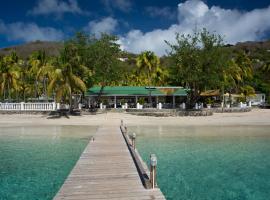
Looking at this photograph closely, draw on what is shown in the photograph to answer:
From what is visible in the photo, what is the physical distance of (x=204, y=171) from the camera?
13.5 meters

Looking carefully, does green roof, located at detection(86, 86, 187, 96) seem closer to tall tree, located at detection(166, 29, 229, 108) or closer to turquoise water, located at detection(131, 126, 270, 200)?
tall tree, located at detection(166, 29, 229, 108)

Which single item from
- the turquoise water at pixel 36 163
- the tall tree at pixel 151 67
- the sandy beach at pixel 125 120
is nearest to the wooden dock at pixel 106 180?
the turquoise water at pixel 36 163

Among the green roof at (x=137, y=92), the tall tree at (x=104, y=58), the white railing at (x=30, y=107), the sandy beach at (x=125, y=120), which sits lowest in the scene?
the sandy beach at (x=125, y=120)

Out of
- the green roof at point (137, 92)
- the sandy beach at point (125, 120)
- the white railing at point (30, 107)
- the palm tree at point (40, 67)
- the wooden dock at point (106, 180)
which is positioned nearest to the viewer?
the wooden dock at point (106, 180)

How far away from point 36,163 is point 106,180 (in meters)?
6.12

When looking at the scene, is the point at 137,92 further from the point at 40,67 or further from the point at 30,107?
the point at 40,67

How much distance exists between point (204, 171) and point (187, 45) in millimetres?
32829

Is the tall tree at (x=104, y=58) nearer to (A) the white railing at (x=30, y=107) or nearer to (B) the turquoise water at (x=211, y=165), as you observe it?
(A) the white railing at (x=30, y=107)

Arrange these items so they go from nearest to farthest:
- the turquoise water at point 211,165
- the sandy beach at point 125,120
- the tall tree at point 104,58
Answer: the turquoise water at point 211,165 < the sandy beach at point 125,120 < the tall tree at point 104,58

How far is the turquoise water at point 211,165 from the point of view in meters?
10.7

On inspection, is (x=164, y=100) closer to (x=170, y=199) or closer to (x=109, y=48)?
(x=109, y=48)

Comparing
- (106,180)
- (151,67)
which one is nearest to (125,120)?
(106,180)

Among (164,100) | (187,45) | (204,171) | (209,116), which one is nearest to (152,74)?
(164,100)

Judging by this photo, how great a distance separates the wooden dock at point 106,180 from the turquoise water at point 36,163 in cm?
98
